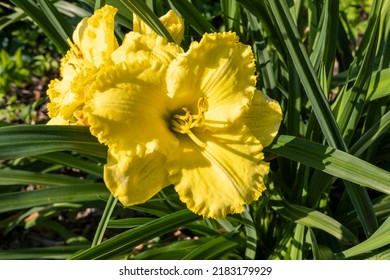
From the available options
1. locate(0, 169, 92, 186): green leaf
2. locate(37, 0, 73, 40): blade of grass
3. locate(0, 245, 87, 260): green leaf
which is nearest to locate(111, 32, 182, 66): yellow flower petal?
locate(37, 0, 73, 40): blade of grass

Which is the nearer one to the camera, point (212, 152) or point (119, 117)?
point (119, 117)

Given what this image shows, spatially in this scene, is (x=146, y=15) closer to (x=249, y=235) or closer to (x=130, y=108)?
(x=130, y=108)

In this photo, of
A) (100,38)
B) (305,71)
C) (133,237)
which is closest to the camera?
(100,38)

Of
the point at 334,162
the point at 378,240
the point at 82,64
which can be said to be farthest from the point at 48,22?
the point at 378,240

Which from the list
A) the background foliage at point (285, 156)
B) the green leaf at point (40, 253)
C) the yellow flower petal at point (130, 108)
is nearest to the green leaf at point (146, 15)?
the background foliage at point (285, 156)
